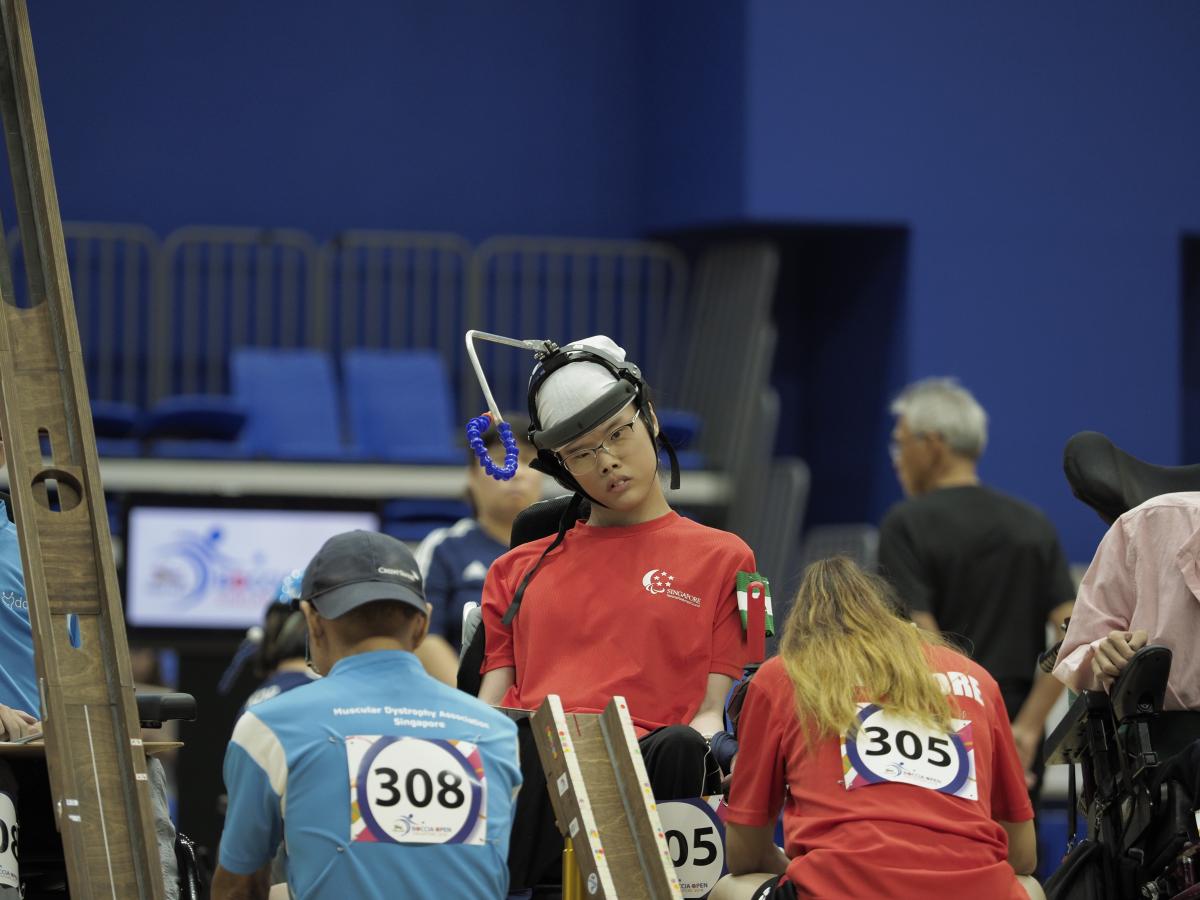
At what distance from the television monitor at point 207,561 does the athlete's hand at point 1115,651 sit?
18.1 feet

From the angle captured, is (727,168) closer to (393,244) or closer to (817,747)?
(393,244)

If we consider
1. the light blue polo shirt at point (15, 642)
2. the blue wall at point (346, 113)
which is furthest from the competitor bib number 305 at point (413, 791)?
the blue wall at point (346, 113)

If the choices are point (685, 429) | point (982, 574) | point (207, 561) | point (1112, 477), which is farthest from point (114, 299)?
point (1112, 477)

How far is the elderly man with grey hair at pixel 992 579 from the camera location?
6.37 meters

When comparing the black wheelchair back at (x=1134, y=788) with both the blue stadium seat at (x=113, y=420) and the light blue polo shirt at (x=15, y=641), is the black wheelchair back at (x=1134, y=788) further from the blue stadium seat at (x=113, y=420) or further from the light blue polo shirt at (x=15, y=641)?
the blue stadium seat at (x=113, y=420)

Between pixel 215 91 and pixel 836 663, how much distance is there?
9.48 m

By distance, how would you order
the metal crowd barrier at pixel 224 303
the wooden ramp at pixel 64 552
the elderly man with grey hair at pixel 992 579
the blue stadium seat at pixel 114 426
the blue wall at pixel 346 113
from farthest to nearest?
1. the blue wall at pixel 346 113
2. the metal crowd barrier at pixel 224 303
3. the blue stadium seat at pixel 114 426
4. the elderly man with grey hair at pixel 992 579
5. the wooden ramp at pixel 64 552

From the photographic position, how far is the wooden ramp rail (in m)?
3.57

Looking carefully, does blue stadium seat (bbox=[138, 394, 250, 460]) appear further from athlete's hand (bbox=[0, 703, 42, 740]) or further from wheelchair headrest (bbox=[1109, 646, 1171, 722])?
wheelchair headrest (bbox=[1109, 646, 1171, 722])

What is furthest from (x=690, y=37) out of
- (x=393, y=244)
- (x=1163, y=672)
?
(x=1163, y=672)

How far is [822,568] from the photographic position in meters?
3.91

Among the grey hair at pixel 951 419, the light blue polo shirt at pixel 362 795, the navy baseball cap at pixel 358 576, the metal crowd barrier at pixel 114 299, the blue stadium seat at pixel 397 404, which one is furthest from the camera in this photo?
the metal crowd barrier at pixel 114 299

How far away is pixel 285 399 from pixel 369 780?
783 cm

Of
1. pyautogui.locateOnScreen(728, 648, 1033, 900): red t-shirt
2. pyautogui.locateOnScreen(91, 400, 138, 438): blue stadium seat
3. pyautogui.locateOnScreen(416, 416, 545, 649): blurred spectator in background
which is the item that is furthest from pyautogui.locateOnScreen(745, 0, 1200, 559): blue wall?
pyautogui.locateOnScreen(728, 648, 1033, 900): red t-shirt
